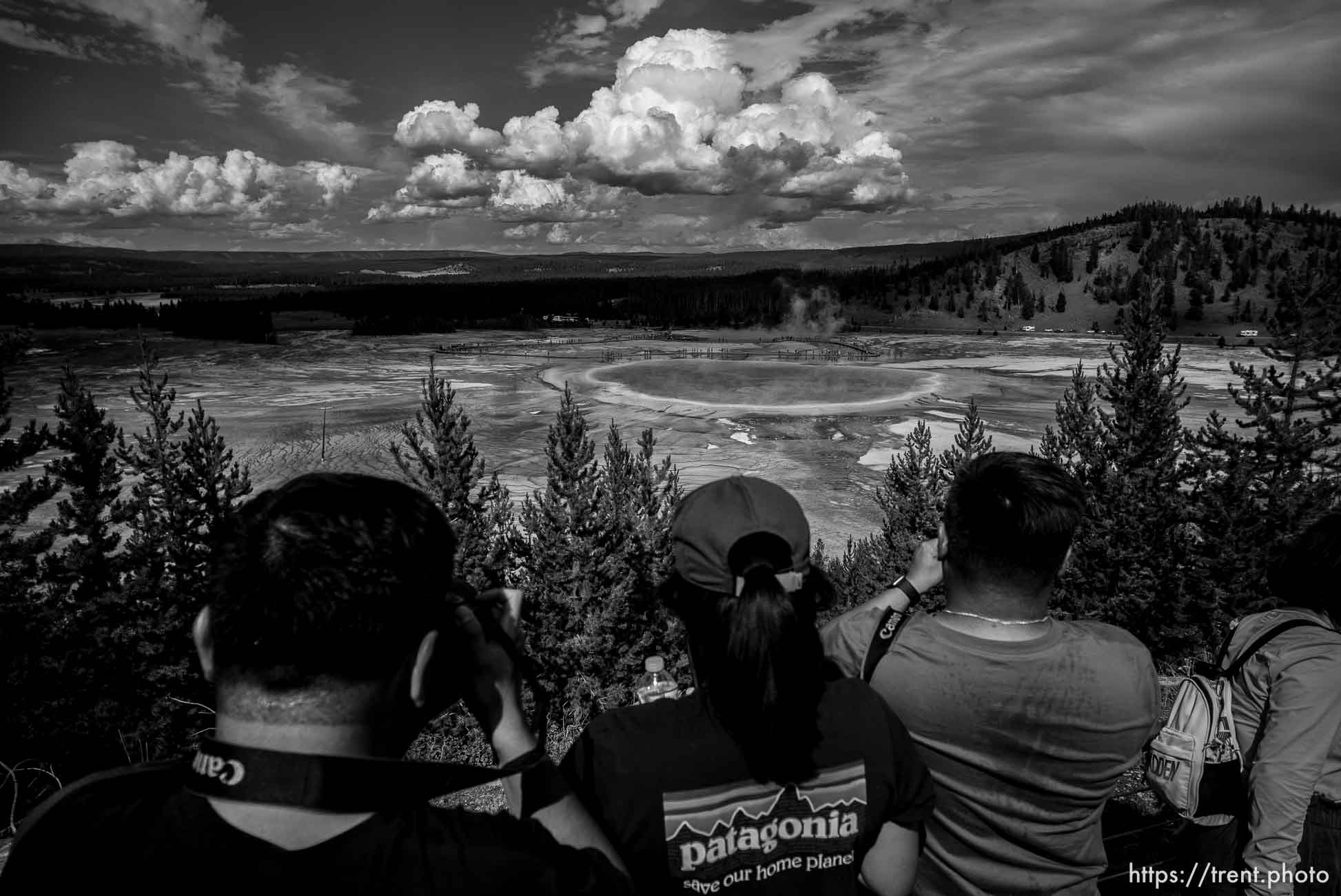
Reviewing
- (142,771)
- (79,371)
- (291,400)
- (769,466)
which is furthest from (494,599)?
(79,371)

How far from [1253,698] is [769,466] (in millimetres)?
31749

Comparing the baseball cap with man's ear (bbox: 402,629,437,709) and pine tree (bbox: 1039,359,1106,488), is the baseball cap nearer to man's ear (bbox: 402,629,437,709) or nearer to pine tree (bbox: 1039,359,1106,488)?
man's ear (bbox: 402,629,437,709)

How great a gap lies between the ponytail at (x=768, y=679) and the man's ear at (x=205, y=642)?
1036 millimetres

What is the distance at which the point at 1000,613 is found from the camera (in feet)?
7.56

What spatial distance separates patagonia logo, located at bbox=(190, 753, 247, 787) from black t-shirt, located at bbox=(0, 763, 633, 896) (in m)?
0.06

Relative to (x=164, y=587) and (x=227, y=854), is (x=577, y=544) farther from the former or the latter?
(x=227, y=854)

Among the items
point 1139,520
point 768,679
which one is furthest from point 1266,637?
point 1139,520

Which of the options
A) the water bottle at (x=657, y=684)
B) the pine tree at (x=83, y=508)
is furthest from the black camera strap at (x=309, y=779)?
the pine tree at (x=83, y=508)

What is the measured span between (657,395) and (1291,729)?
49308 mm

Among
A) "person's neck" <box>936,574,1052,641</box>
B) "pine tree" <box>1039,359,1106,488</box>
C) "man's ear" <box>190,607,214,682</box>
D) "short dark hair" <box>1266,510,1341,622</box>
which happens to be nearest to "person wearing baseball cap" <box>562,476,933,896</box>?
"person's neck" <box>936,574,1052,641</box>

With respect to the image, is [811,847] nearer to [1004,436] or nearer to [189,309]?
[1004,436]

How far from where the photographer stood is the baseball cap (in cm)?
191

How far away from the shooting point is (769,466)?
112ft

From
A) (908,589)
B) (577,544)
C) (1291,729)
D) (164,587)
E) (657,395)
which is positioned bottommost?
(164,587)
